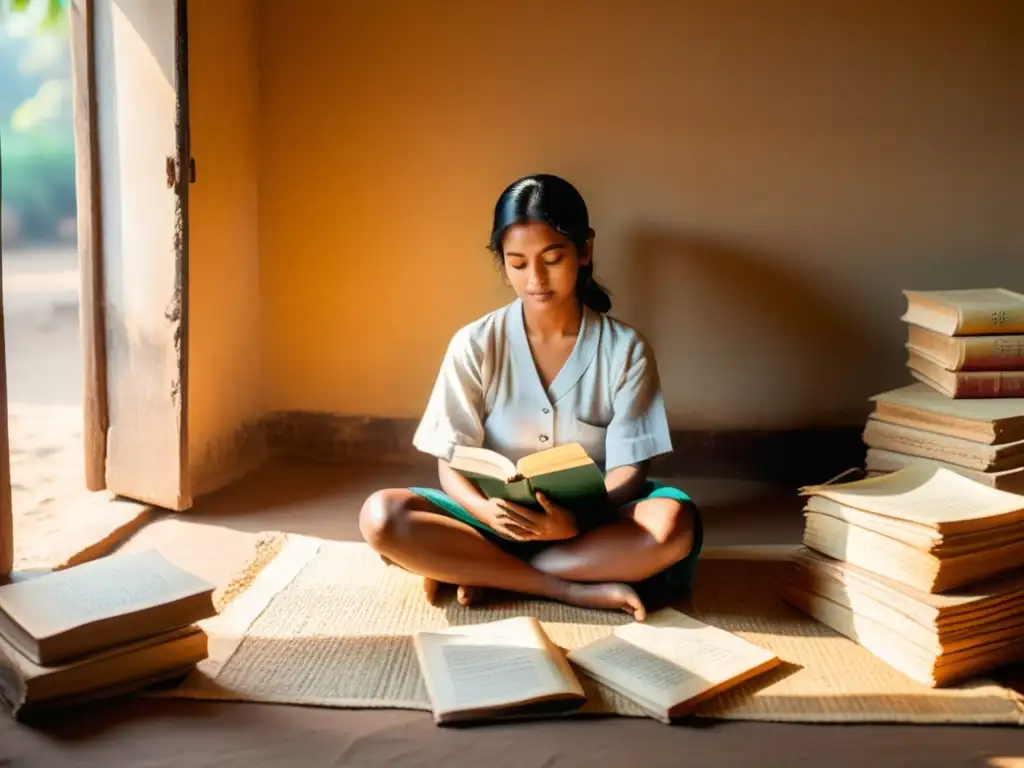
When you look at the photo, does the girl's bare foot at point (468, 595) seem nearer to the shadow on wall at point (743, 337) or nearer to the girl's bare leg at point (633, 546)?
the girl's bare leg at point (633, 546)

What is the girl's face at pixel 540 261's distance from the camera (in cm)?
209

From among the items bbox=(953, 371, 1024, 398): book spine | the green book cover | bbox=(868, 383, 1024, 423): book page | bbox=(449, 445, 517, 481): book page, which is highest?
bbox=(953, 371, 1024, 398): book spine

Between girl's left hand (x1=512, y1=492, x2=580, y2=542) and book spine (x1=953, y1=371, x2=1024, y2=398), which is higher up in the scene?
book spine (x1=953, y1=371, x2=1024, y2=398)

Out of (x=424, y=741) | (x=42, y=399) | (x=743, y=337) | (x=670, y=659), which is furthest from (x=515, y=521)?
(x=42, y=399)

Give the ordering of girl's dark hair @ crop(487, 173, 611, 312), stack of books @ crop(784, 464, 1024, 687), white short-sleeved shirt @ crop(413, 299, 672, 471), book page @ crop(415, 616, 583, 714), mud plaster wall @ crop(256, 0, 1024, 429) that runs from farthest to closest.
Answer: mud plaster wall @ crop(256, 0, 1024, 429) → white short-sleeved shirt @ crop(413, 299, 672, 471) → girl's dark hair @ crop(487, 173, 611, 312) → stack of books @ crop(784, 464, 1024, 687) → book page @ crop(415, 616, 583, 714)

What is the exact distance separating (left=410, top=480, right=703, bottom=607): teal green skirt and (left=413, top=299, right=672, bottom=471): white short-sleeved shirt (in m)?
0.11

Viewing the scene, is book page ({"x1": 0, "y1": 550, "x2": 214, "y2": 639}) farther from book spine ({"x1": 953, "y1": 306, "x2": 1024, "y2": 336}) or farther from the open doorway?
book spine ({"x1": 953, "y1": 306, "x2": 1024, "y2": 336})

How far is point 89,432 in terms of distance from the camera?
255cm

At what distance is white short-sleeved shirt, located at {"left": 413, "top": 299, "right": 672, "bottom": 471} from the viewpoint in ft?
7.18

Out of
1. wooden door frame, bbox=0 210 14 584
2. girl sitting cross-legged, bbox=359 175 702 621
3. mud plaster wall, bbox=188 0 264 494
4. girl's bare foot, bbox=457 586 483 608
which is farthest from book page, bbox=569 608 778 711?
mud plaster wall, bbox=188 0 264 494

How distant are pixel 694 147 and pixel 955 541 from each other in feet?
4.76

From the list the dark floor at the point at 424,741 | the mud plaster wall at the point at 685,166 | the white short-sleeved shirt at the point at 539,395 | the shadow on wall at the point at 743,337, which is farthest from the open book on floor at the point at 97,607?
the shadow on wall at the point at 743,337

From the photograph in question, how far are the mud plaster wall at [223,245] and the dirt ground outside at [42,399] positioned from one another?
0.37 metres

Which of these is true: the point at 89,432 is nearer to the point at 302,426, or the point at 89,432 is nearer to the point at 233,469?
the point at 233,469
